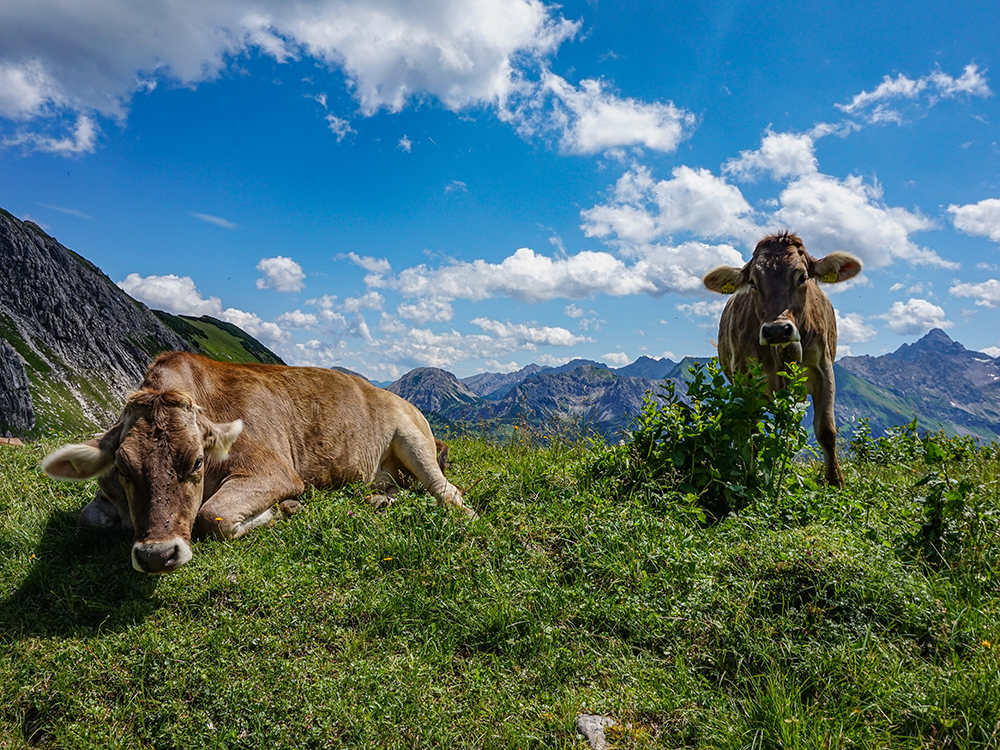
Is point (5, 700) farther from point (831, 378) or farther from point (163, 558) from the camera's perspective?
point (831, 378)

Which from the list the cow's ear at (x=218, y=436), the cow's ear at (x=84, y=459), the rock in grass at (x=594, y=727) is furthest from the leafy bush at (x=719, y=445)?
the cow's ear at (x=84, y=459)

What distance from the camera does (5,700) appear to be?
375cm

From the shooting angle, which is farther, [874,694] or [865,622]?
[865,622]

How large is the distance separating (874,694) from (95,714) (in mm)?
4809

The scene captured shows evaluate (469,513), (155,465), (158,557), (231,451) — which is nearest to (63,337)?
(231,451)

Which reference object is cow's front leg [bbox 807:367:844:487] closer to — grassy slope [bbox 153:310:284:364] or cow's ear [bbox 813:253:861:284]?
cow's ear [bbox 813:253:861:284]

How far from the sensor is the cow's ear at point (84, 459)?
5.20 meters

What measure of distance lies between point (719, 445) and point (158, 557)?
5.56 m

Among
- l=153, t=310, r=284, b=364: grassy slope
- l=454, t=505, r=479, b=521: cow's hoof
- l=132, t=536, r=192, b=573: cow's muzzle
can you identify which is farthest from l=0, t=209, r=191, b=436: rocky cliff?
l=454, t=505, r=479, b=521: cow's hoof

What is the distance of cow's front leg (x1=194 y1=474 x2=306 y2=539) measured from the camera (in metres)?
5.66

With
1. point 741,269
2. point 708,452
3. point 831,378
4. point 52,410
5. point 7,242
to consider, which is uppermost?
point 7,242

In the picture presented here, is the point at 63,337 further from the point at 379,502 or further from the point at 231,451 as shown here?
the point at 379,502

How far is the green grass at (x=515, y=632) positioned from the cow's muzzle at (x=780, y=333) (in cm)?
269

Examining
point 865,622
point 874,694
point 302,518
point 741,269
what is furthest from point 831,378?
point 302,518
